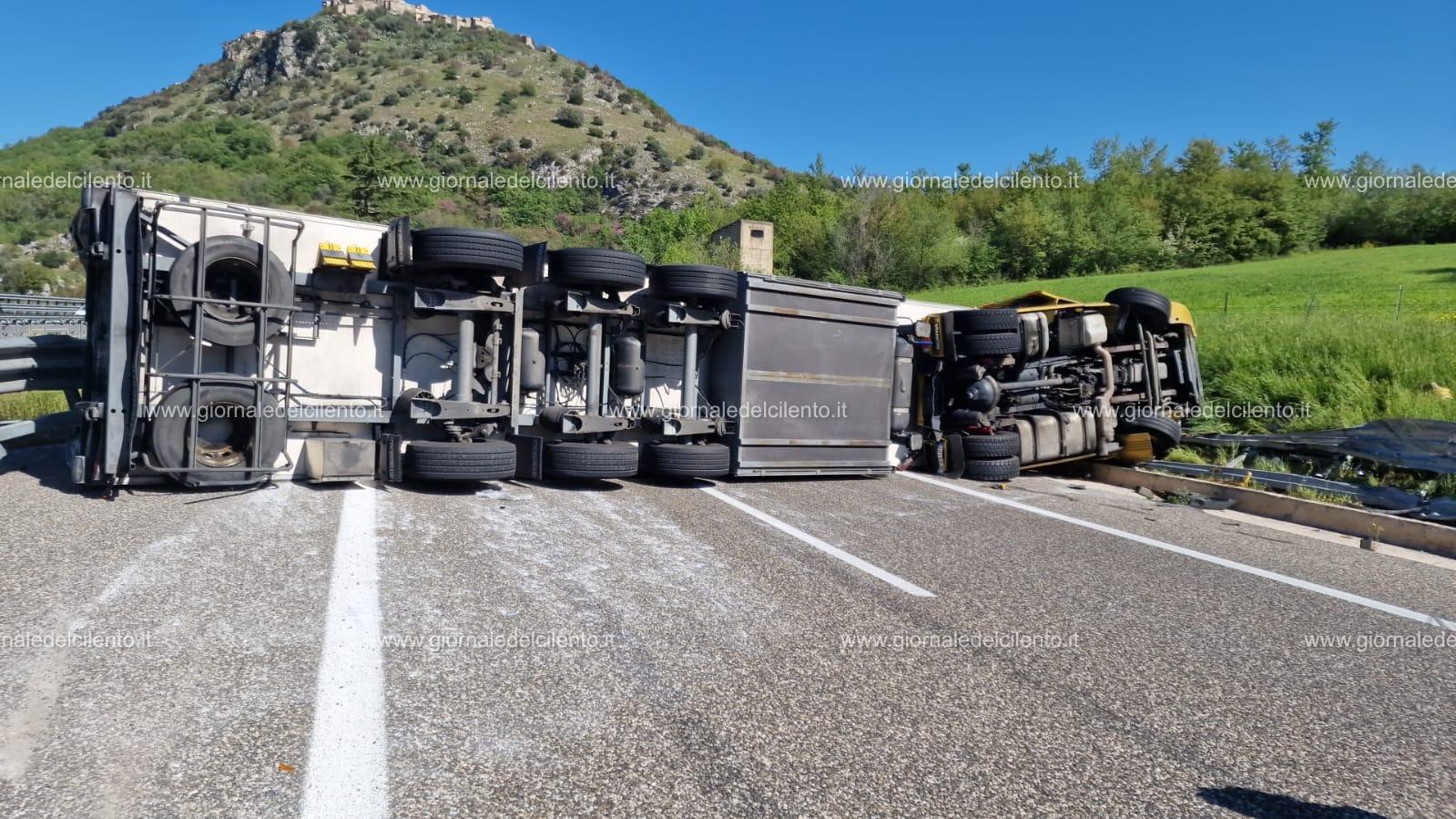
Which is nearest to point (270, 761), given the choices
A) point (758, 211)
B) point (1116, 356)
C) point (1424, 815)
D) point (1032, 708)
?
point (1032, 708)

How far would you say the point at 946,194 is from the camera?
231 ft

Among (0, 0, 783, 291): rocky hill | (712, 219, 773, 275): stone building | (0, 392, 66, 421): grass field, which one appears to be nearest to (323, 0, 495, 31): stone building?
(0, 0, 783, 291): rocky hill

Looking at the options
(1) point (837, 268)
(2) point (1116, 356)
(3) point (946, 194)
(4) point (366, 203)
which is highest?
(3) point (946, 194)

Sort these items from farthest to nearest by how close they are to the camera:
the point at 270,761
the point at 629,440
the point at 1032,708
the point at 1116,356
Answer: the point at 1116,356, the point at 629,440, the point at 1032,708, the point at 270,761

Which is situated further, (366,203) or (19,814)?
(366,203)

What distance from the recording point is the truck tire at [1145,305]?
10.4 m

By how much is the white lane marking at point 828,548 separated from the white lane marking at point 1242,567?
2593 millimetres

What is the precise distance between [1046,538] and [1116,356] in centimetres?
517

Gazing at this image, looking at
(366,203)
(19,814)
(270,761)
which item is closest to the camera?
(19,814)

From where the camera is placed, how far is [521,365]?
24.7 feet

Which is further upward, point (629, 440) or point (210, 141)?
point (210, 141)

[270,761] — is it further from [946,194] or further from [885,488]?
[946,194]

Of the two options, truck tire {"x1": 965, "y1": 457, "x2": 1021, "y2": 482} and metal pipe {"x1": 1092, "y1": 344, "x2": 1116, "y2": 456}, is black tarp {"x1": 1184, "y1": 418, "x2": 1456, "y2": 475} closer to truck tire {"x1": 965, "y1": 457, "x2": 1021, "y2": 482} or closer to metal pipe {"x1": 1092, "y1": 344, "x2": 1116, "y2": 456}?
metal pipe {"x1": 1092, "y1": 344, "x2": 1116, "y2": 456}

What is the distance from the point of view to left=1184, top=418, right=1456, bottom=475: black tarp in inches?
313
